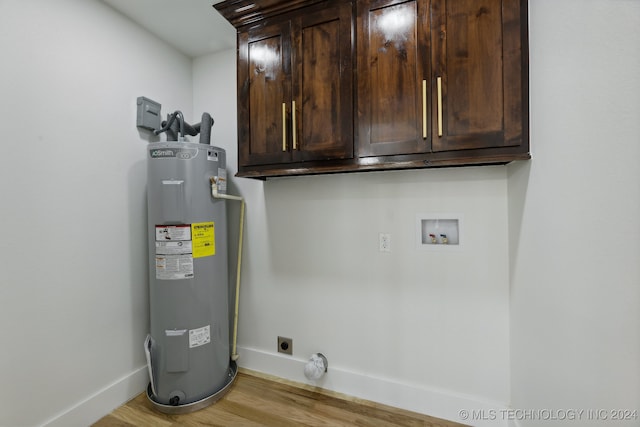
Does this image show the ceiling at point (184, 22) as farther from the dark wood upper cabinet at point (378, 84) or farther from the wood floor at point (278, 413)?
the wood floor at point (278, 413)

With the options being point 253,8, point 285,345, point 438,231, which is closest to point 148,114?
point 253,8

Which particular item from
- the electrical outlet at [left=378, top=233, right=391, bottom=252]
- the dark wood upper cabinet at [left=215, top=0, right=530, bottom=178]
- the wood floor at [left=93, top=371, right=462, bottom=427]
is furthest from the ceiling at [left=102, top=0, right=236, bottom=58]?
the wood floor at [left=93, top=371, right=462, bottom=427]

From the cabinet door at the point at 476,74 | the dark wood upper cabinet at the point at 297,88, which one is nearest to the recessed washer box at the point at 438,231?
the cabinet door at the point at 476,74

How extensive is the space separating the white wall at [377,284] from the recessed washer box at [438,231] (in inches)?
1.4

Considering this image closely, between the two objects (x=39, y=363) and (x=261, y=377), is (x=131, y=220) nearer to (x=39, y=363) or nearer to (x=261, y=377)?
(x=39, y=363)

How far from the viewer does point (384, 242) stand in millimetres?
1617

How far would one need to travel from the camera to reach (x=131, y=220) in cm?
175

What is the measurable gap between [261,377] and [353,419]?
75cm

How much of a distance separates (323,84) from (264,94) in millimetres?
378

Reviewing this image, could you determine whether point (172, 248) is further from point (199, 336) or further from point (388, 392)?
point (388, 392)

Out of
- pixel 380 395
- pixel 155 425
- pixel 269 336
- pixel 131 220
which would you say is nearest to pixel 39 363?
pixel 155 425

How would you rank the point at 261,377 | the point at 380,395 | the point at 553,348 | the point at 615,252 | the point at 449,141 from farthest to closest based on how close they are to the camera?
the point at 261,377
the point at 380,395
the point at 449,141
the point at 553,348
the point at 615,252

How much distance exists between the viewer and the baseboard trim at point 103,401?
1.37 m

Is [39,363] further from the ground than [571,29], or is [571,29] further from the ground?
[571,29]
